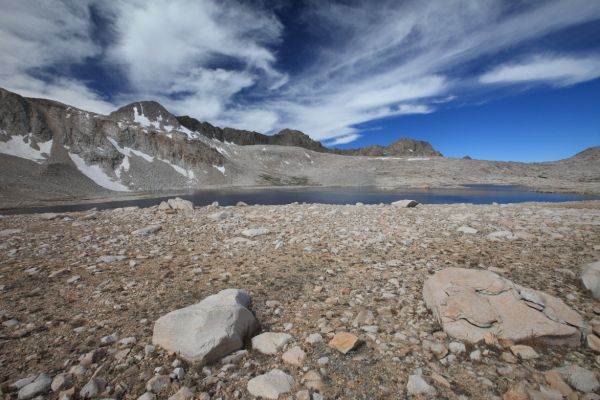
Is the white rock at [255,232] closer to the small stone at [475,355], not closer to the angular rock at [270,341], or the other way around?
the angular rock at [270,341]

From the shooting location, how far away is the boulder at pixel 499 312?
371cm

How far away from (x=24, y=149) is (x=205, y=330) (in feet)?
482

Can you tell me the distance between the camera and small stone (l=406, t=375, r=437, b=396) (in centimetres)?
298

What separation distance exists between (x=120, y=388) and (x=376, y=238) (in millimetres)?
7250

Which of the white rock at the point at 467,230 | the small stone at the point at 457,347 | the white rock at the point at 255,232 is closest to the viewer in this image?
the small stone at the point at 457,347

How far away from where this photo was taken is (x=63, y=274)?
6285 millimetres

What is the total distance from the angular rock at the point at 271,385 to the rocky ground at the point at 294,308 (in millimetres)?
27

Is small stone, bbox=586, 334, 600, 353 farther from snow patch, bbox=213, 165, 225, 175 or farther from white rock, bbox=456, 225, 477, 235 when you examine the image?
snow patch, bbox=213, 165, 225, 175

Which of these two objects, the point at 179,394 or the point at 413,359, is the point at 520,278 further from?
the point at 179,394

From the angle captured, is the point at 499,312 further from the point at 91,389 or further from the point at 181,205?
the point at 181,205

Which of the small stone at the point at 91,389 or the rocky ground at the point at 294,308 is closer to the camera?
the small stone at the point at 91,389

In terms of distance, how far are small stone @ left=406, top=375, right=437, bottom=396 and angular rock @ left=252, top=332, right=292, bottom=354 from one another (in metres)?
1.64

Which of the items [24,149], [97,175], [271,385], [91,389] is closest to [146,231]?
[91,389]

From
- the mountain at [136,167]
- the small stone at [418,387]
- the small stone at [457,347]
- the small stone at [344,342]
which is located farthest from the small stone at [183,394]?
the mountain at [136,167]
